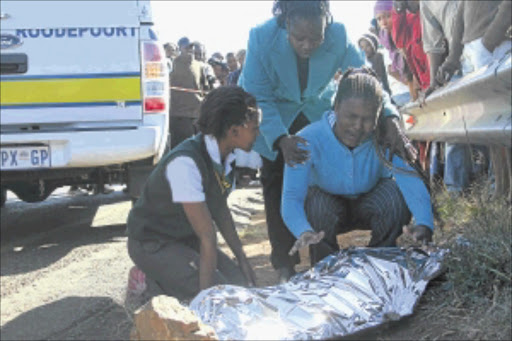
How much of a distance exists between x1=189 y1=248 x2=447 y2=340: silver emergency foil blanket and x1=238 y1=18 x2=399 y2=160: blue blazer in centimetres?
95

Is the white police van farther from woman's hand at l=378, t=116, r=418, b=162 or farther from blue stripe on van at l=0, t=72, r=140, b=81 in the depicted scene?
woman's hand at l=378, t=116, r=418, b=162

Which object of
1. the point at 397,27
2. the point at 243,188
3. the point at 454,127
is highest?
the point at 397,27

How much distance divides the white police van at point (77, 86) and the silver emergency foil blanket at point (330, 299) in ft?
9.33

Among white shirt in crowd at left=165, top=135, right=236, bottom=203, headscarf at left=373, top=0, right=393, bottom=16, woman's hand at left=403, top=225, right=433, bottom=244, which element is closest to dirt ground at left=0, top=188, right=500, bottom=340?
woman's hand at left=403, top=225, right=433, bottom=244

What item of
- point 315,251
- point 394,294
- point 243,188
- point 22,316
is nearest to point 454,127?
point 315,251

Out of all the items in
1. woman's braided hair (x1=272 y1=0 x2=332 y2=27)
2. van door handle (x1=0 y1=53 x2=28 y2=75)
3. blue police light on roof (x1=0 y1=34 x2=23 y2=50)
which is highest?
woman's braided hair (x1=272 y1=0 x2=332 y2=27)

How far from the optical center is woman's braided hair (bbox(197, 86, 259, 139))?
3.46 meters

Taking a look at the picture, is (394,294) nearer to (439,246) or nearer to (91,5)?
(439,246)

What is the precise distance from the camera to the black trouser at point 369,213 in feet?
11.5

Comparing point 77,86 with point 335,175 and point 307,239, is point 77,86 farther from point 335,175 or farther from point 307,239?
point 307,239

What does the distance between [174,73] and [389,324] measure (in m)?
7.85

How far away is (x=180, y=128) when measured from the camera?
32.3 ft

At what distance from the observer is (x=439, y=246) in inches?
120

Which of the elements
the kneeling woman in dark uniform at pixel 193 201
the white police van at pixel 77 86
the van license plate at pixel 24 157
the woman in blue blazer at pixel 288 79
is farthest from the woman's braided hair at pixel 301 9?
the van license plate at pixel 24 157
